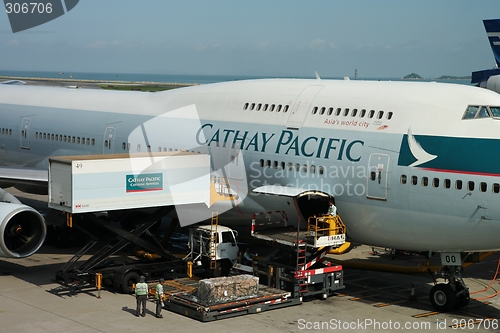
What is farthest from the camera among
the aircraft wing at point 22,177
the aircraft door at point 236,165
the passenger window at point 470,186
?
the aircraft wing at point 22,177

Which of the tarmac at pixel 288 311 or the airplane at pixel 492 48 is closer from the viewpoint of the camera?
the tarmac at pixel 288 311

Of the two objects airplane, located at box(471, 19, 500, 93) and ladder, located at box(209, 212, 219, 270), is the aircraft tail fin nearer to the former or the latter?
airplane, located at box(471, 19, 500, 93)

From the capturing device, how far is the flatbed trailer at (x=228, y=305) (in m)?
18.3

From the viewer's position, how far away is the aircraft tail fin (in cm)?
4683

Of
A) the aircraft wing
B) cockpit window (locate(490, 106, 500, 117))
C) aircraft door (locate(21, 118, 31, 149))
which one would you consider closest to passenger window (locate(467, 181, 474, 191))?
cockpit window (locate(490, 106, 500, 117))

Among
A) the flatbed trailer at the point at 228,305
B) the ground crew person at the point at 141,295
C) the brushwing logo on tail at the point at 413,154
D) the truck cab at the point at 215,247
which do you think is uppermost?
the brushwing logo on tail at the point at 413,154

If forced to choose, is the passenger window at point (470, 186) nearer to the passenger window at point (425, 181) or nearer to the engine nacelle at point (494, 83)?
the passenger window at point (425, 181)

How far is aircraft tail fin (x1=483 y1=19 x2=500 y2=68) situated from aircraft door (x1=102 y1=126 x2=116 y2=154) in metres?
29.8

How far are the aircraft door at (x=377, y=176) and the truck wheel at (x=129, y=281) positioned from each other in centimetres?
708

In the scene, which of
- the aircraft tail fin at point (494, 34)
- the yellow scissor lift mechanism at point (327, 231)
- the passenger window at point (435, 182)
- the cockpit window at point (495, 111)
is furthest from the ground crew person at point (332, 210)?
the aircraft tail fin at point (494, 34)

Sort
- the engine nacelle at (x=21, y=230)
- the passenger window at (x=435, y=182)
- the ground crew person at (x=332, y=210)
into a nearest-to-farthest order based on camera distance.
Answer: the passenger window at (x=435, y=182) → the ground crew person at (x=332, y=210) → the engine nacelle at (x=21, y=230)

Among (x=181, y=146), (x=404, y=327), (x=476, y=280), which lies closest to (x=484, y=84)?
(x=476, y=280)

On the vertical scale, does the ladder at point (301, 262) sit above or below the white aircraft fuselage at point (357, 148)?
below

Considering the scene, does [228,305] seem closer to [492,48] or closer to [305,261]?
[305,261]
